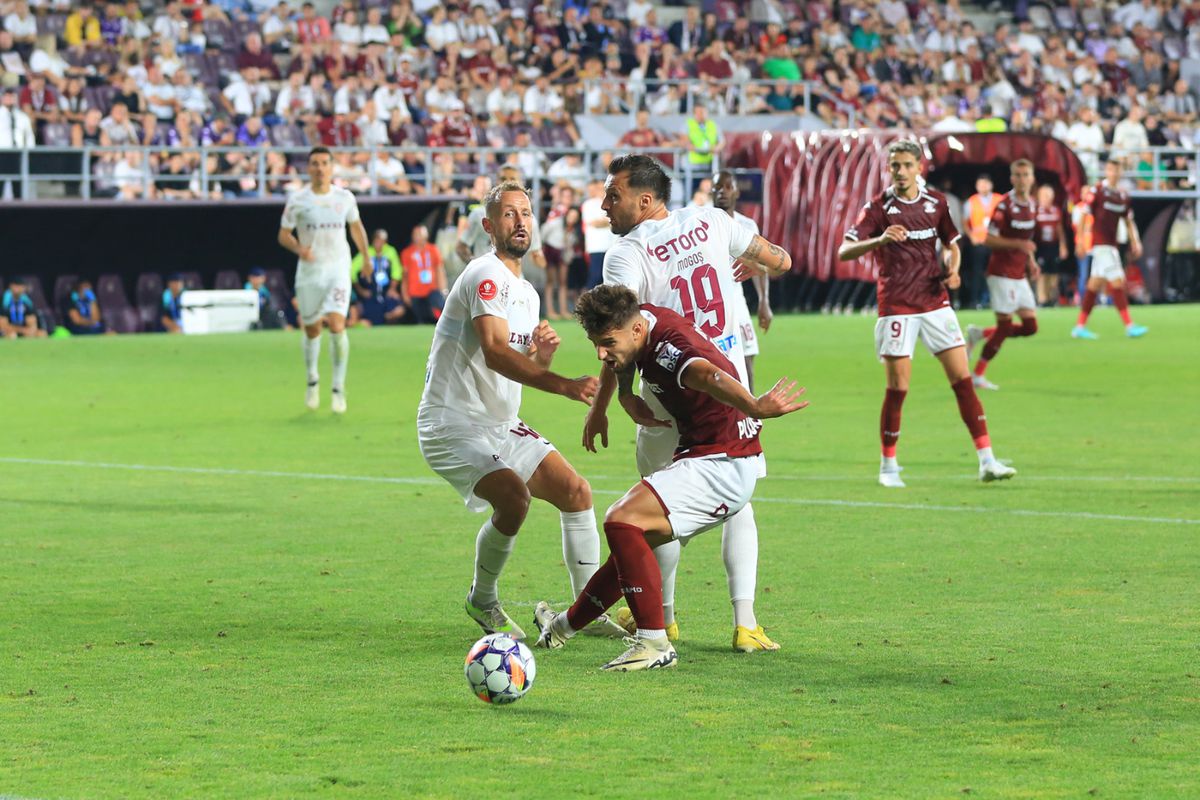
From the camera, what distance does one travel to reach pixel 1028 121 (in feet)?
124

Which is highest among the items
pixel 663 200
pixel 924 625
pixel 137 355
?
pixel 663 200

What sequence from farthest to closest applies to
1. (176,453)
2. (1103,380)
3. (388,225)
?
1. (388,225)
2. (1103,380)
3. (176,453)

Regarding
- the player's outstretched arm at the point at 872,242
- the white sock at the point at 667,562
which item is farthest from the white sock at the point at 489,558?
the player's outstretched arm at the point at 872,242

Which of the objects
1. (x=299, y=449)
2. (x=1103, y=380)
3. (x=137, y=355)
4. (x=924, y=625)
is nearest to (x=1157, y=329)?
(x=1103, y=380)

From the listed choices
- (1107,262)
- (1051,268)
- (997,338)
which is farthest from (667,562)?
(1051,268)

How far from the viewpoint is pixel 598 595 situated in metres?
6.96

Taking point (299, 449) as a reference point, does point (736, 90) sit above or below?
above

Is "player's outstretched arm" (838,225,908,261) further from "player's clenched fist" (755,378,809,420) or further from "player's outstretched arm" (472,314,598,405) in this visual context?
"player's clenched fist" (755,378,809,420)

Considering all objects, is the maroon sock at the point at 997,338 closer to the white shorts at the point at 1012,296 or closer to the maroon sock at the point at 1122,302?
the white shorts at the point at 1012,296

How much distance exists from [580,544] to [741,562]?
0.68 metres

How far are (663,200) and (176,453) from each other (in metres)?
7.82

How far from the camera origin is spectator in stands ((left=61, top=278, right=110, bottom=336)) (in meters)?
28.6

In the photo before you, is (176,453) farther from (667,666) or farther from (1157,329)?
(1157,329)

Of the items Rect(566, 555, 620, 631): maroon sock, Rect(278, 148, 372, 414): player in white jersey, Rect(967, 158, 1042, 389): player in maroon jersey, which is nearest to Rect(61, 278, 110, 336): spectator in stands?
Rect(278, 148, 372, 414): player in white jersey
